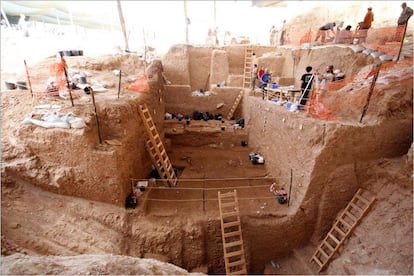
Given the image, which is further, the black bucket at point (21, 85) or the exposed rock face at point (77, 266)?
the black bucket at point (21, 85)

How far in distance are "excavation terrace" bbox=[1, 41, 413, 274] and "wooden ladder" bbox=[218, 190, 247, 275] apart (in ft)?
0.69

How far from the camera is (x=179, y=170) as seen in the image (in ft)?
31.1

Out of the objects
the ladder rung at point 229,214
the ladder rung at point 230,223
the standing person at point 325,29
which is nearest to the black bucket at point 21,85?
the ladder rung at point 229,214

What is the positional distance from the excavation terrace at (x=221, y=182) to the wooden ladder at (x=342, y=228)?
13 centimetres

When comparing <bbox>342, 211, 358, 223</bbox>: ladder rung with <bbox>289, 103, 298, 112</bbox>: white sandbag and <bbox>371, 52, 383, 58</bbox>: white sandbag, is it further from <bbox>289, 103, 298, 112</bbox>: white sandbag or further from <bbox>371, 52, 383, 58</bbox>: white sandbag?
<bbox>371, 52, 383, 58</bbox>: white sandbag

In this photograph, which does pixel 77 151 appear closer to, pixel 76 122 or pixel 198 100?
pixel 76 122

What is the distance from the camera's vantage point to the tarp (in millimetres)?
14297

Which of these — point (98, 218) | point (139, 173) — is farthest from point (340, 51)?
point (98, 218)

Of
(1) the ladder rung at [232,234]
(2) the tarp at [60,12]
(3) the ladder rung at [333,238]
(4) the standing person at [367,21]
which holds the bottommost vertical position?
(3) the ladder rung at [333,238]

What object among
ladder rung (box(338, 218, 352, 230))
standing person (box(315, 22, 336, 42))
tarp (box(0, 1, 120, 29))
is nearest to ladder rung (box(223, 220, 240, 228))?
ladder rung (box(338, 218, 352, 230))

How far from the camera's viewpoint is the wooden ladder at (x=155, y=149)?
786cm

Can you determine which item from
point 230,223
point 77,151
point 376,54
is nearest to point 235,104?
point 376,54

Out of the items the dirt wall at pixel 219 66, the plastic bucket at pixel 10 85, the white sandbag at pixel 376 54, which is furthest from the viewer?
the dirt wall at pixel 219 66

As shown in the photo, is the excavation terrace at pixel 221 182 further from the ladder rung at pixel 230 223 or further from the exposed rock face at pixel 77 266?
the exposed rock face at pixel 77 266
